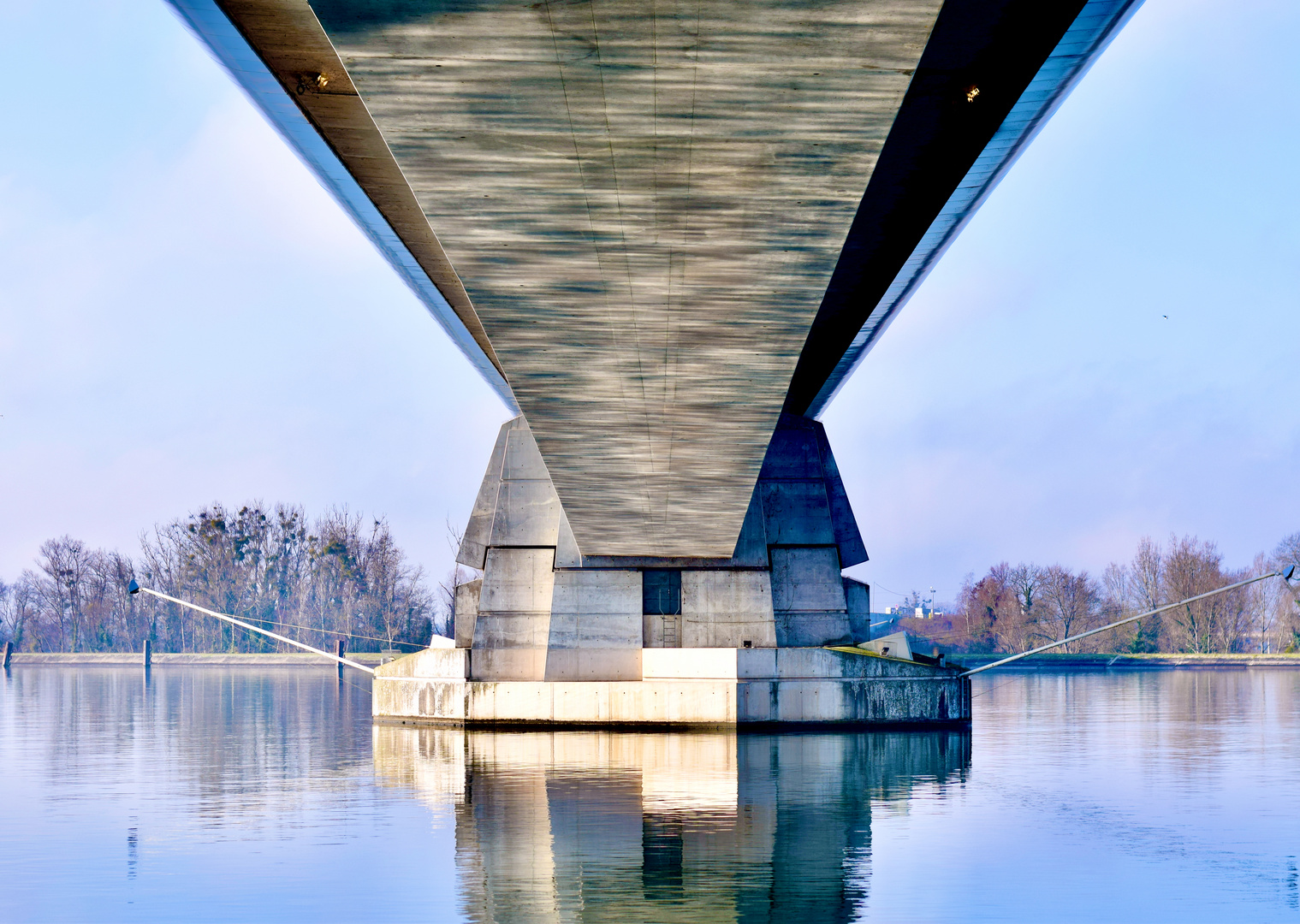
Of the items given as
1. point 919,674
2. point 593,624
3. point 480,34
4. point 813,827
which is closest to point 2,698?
point 593,624

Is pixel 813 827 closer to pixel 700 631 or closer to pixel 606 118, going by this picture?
pixel 606 118

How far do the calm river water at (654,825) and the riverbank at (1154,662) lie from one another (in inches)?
1945

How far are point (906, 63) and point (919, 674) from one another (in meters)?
20.4

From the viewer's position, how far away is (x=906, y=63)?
11.1m

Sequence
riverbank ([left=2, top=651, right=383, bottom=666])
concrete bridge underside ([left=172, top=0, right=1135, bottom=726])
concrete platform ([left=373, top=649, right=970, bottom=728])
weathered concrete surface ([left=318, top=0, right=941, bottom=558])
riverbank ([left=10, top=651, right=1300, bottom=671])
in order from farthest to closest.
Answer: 1. riverbank ([left=2, top=651, right=383, bottom=666])
2. riverbank ([left=10, top=651, right=1300, bottom=671])
3. concrete platform ([left=373, top=649, right=970, bottom=728])
4. concrete bridge underside ([left=172, top=0, right=1135, bottom=726])
5. weathered concrete surface ([left=318, top=0, right=941, bottom=558])

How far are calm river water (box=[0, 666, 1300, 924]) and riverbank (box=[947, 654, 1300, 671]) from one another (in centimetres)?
4940

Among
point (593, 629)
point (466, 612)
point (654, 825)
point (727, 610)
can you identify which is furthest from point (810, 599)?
point (654, 825)

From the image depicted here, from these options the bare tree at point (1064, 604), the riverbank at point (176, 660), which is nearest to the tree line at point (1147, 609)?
the bare tree at point (1064, 604)

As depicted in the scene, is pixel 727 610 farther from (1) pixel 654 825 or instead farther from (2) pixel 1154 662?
(2) pixel 1154 662

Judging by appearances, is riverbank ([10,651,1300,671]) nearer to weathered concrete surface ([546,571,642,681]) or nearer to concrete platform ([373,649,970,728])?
concrete platform ([373,649,970,728])

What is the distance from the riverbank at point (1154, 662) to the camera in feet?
251

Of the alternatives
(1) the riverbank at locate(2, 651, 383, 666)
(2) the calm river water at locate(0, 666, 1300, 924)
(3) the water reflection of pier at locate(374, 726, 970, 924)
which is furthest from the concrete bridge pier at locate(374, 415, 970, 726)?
(1) the riverbank at locate(2, 651, 383, 666)

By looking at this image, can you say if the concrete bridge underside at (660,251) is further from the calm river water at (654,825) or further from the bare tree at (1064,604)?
the bare tree at (1064,604)

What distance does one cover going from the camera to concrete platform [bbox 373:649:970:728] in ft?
93.1
